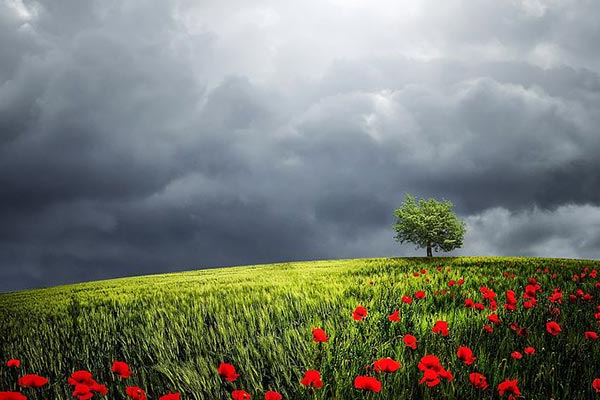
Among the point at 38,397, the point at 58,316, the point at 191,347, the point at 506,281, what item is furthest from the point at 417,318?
the point at 58,316

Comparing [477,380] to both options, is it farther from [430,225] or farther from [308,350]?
[430,225]

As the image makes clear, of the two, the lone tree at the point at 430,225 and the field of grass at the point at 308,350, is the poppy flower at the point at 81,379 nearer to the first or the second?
the field of grass at the point at 308,350

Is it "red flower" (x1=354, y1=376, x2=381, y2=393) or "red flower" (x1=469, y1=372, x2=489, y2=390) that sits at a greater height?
"red flower" (x1=354, y1=376, x2=381, y2=393)

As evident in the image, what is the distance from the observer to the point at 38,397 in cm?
296

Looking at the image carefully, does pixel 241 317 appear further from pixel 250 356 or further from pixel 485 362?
pixel 485 362

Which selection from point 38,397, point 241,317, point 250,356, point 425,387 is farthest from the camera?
point 241,317

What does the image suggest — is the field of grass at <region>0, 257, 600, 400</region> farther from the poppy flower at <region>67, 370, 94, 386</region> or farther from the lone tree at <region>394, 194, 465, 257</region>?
the lone tree at <region>394, 194, 465, 257</region>

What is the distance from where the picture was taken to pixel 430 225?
31.9 metres

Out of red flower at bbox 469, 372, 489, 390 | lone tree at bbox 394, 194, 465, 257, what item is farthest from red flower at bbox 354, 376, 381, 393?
lone tree at bbox 394, 194, 465, 257

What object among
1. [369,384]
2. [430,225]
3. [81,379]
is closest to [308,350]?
[369,384]

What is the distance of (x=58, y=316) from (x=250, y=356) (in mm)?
5637

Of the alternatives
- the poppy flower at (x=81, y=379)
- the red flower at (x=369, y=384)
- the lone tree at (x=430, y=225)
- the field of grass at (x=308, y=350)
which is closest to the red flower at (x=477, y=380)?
the field of grass at (x=308, y=350)

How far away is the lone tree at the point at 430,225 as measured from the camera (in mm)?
31719

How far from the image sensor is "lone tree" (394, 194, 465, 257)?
104 feet
